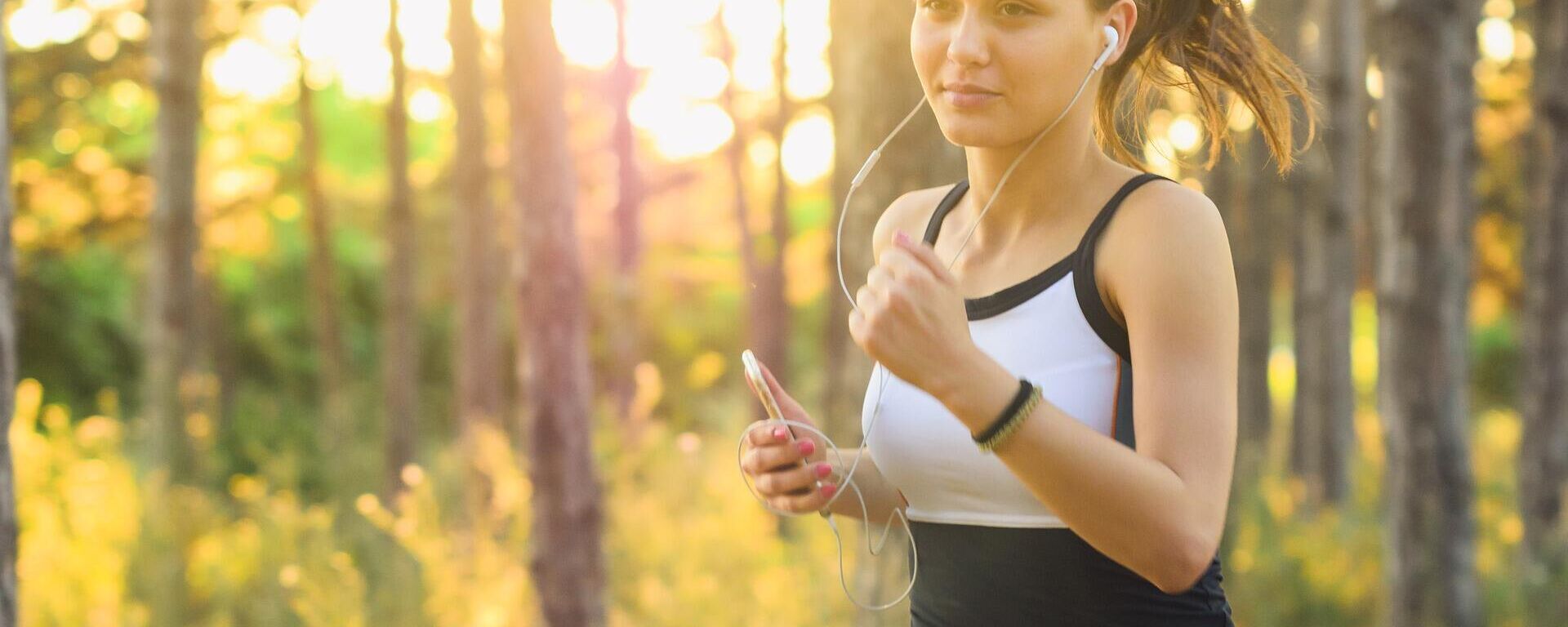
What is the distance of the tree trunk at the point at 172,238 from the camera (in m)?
8.57

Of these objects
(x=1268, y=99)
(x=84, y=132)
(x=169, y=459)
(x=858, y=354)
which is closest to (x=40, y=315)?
(x=84, y=132)

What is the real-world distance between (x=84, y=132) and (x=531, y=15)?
13.2 m

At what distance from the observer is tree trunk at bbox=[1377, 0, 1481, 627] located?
5.43 m

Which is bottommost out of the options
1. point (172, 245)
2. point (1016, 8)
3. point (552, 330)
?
point (552, 330)

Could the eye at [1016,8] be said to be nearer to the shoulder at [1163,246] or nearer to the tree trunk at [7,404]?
the shoulder at [1163,246]

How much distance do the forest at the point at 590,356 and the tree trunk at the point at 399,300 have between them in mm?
38

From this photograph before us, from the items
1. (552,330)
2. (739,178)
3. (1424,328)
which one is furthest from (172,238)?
(739,178)

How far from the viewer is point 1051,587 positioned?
1779mm

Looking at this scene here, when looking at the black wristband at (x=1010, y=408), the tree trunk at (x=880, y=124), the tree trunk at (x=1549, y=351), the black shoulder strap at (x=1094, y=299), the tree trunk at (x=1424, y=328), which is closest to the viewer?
Result: the black wristband at (x=1010, y=408)

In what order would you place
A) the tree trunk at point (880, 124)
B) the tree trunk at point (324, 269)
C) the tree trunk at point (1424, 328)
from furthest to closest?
the tree trunk at point (324, 269) < the tree trunk at point (1424, 328) < the tree trunk at point (880, 124)

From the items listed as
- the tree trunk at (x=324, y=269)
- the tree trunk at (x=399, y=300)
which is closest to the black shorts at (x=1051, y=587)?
the tree trunk at (x=399, y=300)

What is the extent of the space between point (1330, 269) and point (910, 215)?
26.7ft

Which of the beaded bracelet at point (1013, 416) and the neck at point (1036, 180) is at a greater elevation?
the neck at point (1036, 180)

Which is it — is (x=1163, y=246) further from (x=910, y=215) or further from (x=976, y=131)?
(x=910, y=215)
